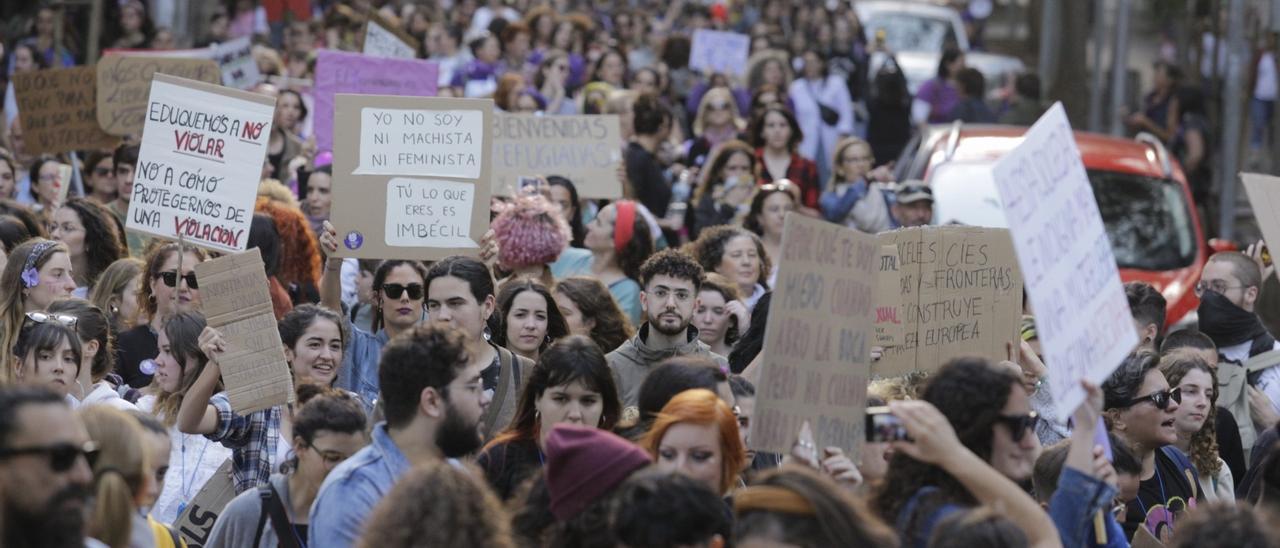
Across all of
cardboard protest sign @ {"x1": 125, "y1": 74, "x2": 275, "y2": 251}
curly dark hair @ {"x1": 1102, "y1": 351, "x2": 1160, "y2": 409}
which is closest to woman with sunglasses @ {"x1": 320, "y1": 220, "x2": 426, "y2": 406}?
cardboard protest sign @ {"x1": 125, "y1": 74, "x2": 275, "y2": 251}

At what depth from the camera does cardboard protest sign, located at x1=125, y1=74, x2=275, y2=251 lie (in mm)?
8797

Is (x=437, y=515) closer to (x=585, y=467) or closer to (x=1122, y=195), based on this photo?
(x=585, y=467)

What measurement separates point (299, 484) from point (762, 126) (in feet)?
27.2

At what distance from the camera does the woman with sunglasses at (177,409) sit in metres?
7.40

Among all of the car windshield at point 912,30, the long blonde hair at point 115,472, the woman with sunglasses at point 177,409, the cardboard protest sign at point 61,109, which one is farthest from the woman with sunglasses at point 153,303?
the car windshield at point 912,30

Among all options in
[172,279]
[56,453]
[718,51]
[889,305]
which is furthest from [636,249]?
[718,51]

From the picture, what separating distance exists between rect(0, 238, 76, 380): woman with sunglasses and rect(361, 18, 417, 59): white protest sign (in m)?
6.76

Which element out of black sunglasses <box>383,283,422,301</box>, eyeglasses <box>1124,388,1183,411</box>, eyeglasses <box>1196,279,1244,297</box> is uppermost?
black sunglasses <box>383,283,422,301</box>

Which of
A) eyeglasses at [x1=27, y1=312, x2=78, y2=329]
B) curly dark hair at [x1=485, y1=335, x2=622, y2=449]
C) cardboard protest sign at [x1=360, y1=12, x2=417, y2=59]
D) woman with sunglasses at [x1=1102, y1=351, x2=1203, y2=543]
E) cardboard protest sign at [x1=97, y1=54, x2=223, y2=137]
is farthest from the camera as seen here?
cardboard protest sign at [x1=360, y1=12, x2=417, y2=59]

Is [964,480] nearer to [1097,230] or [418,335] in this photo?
[1097,230]

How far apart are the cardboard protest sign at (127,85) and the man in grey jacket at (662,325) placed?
4.86m

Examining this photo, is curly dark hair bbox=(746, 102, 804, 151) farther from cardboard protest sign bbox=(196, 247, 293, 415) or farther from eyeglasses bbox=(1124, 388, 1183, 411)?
cardboard protest sign bbox=(196, 247, 293, 415)

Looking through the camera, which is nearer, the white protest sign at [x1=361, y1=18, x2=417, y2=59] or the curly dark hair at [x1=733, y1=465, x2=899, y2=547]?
the curly dark hair at [x1=733, y1=465, x2=899, y2=547]

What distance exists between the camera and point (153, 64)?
42.4 feet
